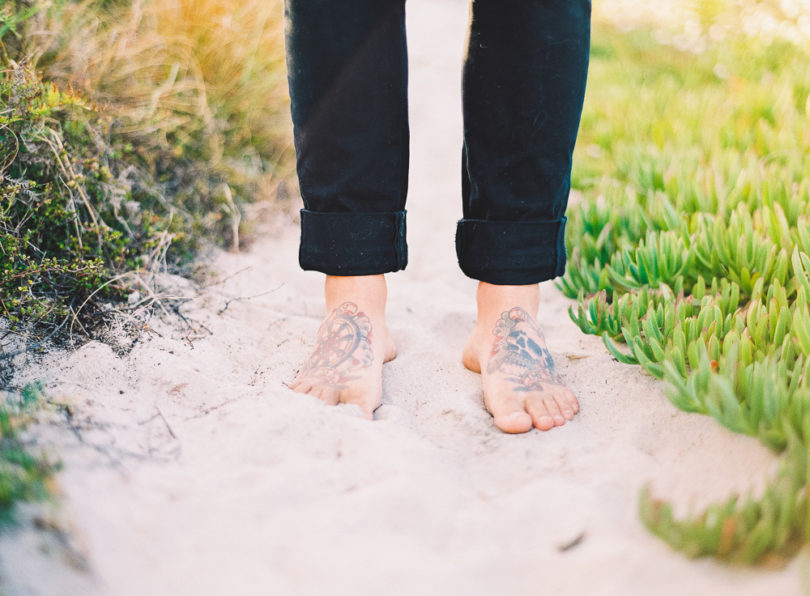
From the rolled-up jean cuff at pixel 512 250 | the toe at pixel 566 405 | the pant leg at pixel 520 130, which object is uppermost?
the pant leg at pixel 520 130

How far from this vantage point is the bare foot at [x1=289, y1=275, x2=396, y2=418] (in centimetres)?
115

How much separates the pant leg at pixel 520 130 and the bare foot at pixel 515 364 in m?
0.06

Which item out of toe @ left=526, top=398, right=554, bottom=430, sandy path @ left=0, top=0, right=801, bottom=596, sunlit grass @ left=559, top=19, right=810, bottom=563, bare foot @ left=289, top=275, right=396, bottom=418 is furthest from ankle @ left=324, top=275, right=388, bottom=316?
sunlit grass @ left=559, top=19, right=810, bottom=563

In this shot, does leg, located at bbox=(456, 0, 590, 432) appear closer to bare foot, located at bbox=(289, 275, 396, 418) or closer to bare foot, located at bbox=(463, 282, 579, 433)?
bare foot, located at bbox=(463, 282, 579, 433)

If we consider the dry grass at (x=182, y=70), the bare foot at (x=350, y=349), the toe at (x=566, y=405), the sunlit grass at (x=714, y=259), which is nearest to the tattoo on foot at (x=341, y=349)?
the bare foot at (x=350, y=349)

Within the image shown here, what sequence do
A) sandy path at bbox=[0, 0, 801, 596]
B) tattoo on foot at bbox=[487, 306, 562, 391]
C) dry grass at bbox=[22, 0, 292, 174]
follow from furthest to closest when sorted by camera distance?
dry grass at bbox=[22, 0, 292, 174] < tattoo on foot at bbox=[487, 306, 562, 391] < sandy path at bbox=[0, 0, 801, 596]

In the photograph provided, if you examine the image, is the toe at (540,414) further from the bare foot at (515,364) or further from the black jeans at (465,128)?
the black jeans at (465,128)

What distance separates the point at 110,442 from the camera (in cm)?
91

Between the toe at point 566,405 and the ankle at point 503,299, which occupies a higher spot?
the ankle at point 503,299

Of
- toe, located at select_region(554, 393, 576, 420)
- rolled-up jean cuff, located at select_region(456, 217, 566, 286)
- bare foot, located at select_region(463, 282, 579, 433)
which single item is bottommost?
toe, located at select_region(554, 393, 576, 420)

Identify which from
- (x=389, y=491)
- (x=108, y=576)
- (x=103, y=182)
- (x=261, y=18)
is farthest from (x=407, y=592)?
(x=261, y=18)

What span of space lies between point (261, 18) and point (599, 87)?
1.71 metres

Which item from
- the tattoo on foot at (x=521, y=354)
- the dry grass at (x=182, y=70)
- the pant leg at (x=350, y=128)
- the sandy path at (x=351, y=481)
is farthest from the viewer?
the dry grass at (x=182, y=70)

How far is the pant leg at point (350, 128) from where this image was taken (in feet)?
3.54
